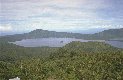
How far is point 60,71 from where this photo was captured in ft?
289

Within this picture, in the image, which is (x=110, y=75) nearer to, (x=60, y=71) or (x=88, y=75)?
(x=88, y=75)

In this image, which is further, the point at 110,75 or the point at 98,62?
the point at 98,62

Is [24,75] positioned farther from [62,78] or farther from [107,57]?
[107,57]

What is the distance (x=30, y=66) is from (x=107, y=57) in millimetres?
30584

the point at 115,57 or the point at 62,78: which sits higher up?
the point at 115,57

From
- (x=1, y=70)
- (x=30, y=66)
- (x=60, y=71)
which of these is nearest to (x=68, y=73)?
(x=60, y=71)

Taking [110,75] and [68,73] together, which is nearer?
[110,75]

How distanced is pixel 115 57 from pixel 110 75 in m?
12.1

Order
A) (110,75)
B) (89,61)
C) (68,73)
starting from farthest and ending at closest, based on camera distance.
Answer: (89,61), (68,73), (110,75)

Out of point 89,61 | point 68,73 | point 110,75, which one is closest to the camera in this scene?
point 110,75

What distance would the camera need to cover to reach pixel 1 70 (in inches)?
3440

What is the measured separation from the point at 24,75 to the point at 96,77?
2533 cm

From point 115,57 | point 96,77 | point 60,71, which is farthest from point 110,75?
point 60,71

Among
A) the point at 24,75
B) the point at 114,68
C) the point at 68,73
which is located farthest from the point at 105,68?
the point at 24,75
